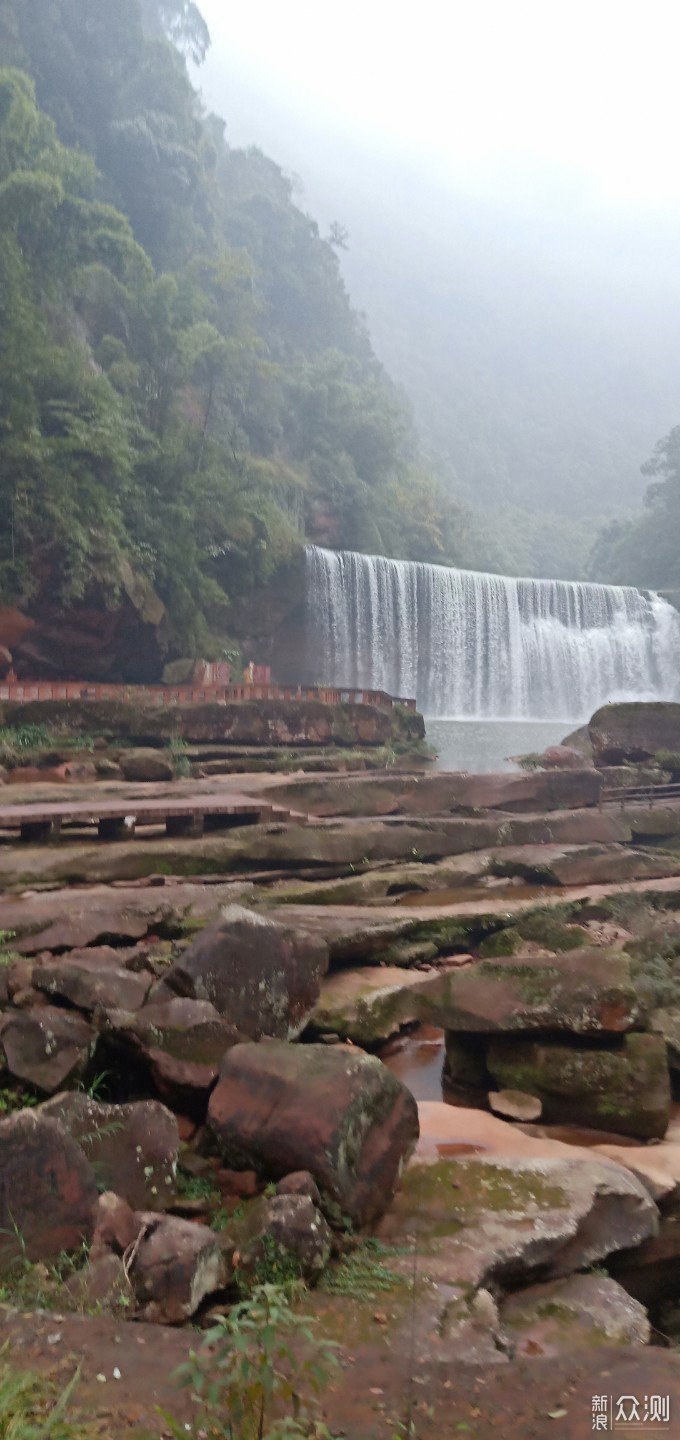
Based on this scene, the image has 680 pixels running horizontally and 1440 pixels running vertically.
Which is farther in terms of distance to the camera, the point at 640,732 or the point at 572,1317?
the point at 640,732

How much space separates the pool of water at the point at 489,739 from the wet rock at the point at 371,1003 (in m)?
10.9

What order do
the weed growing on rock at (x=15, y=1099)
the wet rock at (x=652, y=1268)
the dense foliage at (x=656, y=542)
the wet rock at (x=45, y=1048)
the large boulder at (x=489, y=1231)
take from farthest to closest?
the dense foliage at (x=656, y=542), the wet rock at (x=45, y=1048), the weed growing on rock at (x=15, y=1099), the wet rock at (x=652, y=1268), the large boulder at (x=489, y=1231)

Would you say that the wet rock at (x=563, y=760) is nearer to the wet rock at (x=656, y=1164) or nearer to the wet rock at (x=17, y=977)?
the wet rock at (x=656, y=1164)

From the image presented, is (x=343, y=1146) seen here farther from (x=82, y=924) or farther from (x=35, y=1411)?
(x=82, y=924)

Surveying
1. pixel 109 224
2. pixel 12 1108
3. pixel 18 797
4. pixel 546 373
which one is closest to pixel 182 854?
pixel 18 797

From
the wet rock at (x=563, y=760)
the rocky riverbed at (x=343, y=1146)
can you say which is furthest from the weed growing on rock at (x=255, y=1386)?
the wet rock at (x=563, y=760)

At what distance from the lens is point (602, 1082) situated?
15.4ft

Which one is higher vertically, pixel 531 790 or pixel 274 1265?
pixel 531 790

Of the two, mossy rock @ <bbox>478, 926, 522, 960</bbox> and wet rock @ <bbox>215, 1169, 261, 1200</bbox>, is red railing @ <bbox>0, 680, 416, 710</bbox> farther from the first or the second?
wet rock @ <bbox>215, 1169, 261, 1200</bbox>

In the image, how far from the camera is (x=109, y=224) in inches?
872

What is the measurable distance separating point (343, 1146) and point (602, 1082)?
1.95 metres

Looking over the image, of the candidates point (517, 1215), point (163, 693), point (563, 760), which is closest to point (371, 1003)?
point (517, 1215)

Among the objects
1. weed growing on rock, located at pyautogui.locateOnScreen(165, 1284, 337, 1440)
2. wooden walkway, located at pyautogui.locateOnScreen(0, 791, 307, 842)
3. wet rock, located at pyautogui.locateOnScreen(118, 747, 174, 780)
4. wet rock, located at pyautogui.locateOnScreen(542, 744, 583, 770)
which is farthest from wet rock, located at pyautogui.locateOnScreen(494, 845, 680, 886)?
weed growing on rock, located at pyautogui.locateOnScreen(165, 1284, 337, 1440)

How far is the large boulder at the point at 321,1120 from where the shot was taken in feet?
11.1
